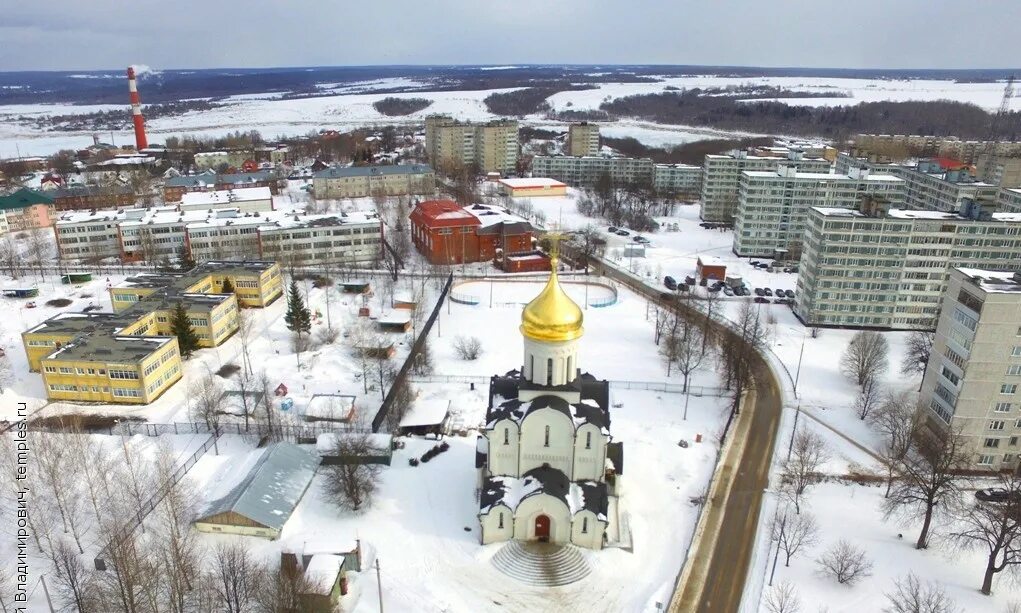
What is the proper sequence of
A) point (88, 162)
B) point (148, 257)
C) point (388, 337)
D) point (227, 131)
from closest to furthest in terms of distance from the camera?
point (388, 337)
point (148, 257)
point (88, 162)
point (227, 131)

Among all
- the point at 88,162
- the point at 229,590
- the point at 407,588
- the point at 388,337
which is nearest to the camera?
the point at 229,590

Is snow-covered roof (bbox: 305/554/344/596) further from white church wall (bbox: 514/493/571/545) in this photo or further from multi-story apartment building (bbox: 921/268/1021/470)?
multi-story apartment building (bbox: 921/268/1021/470)

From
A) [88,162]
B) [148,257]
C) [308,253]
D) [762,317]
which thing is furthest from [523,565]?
[88,162]

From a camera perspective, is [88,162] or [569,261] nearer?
[569,261]

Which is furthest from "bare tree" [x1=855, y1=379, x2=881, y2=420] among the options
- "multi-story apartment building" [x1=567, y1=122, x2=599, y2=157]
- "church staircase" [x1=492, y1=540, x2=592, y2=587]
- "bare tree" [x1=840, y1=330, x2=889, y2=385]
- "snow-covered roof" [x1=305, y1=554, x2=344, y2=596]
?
"multi-story apartment building" [x1=567, y1=122, x2=599, y2=157]

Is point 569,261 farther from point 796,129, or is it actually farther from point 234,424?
point 796,129

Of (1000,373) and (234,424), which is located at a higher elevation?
(1000,373)
